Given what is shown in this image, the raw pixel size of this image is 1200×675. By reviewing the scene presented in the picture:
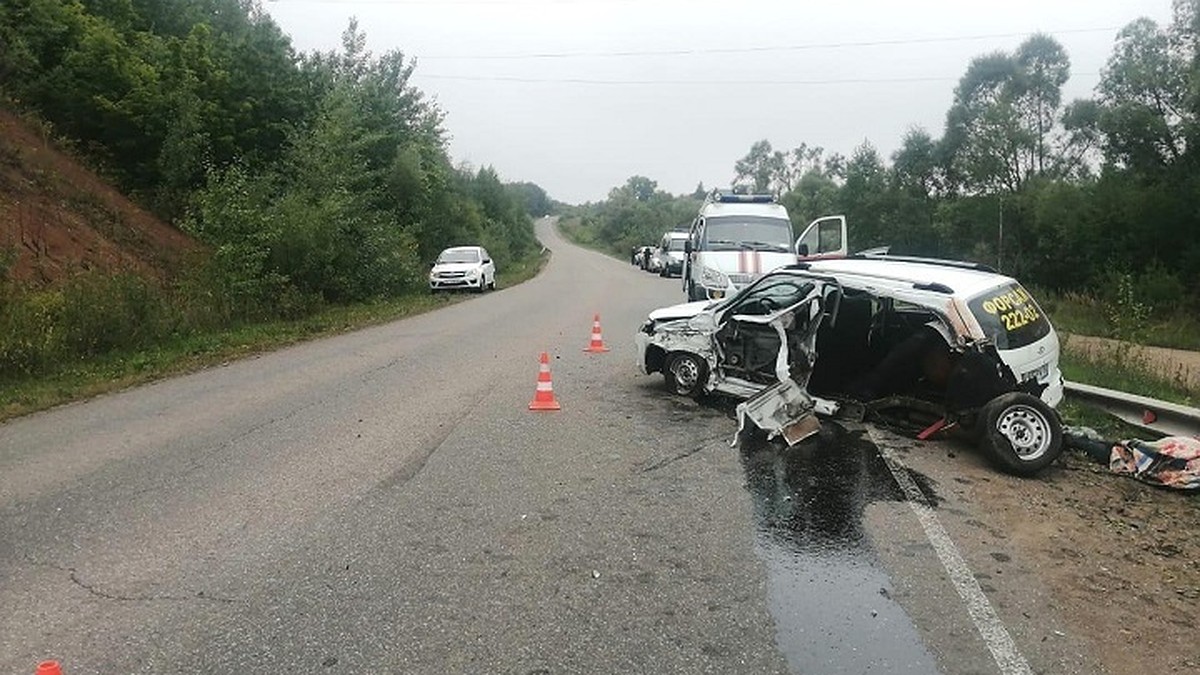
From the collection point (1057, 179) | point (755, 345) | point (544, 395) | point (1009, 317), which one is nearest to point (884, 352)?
point (755, 345)

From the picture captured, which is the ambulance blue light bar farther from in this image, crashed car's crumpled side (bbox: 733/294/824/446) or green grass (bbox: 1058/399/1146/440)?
crashed car's crumpled side (bbox: 733/294/824/446)

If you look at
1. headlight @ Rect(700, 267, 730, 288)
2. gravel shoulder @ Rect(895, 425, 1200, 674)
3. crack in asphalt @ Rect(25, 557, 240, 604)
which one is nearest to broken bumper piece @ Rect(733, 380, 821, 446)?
gravel shoulder @ Rect(895, 425, 1200, 674)

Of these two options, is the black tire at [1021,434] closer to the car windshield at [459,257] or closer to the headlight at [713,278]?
the headlight at [713,278]

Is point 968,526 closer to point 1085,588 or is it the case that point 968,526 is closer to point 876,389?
point 1085,588

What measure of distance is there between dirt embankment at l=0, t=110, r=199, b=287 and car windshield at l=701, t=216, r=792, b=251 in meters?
11.2

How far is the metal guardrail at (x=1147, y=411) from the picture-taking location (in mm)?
7270

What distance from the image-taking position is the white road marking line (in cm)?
370

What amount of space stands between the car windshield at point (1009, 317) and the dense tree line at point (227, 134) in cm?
1372

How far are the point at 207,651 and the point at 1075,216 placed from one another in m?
33.5

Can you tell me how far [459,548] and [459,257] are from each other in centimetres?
2574

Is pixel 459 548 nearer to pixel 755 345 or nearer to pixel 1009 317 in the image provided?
pixel 755 345

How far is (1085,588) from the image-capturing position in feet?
14.8

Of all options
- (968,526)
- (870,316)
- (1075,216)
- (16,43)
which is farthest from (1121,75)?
(16,43)

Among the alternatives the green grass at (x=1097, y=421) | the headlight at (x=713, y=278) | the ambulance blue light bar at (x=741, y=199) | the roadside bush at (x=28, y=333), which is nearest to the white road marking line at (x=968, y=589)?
the green grass at (x=1097, y=421)
